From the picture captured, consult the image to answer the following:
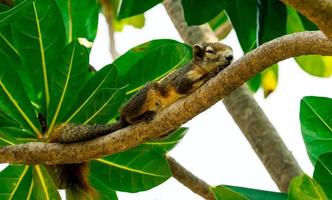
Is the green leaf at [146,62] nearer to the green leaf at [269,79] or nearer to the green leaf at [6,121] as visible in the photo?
the green leaf at [6,121]

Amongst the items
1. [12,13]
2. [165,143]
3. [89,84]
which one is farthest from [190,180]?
[12,13]

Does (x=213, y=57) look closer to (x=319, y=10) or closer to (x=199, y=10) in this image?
(x=199, y=10)

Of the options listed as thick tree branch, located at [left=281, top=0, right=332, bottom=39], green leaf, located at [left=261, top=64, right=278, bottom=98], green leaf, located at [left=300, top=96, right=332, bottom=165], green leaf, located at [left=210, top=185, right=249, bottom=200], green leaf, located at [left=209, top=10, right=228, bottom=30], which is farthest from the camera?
green leaf, located at [left=209, top=10, right=228, bottom=30]

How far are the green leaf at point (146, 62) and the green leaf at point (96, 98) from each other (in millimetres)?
107

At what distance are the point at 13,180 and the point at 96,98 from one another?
14.9 inches

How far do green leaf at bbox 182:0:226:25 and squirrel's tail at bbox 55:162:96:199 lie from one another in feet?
1.75

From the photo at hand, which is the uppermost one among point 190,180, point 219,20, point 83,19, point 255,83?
point 83,19

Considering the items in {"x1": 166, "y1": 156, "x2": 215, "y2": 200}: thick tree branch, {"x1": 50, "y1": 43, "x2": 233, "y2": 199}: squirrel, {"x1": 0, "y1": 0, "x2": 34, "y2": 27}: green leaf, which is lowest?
{"x1": 166, "y1": 156, "x2": 215, "y2": 200}: thick tree branch

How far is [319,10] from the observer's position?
102 centimetres

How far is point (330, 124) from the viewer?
5.41ft

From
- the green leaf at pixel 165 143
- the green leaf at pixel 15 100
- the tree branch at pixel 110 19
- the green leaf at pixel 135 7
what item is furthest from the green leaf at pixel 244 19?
the tree branch at pixel 110 19

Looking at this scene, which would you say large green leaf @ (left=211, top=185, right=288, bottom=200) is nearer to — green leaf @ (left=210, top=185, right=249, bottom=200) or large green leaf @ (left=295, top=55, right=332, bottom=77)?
green leaf @ (left=210, top=185, right=249, bottom=200)

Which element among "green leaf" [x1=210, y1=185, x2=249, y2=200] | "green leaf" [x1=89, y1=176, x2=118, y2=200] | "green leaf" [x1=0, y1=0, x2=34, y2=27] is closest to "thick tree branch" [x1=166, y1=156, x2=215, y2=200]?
"green leaf" [x1=89, y1=176, x2=118, y2=200]

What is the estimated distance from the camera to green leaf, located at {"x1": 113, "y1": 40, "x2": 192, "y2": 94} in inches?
74.2
